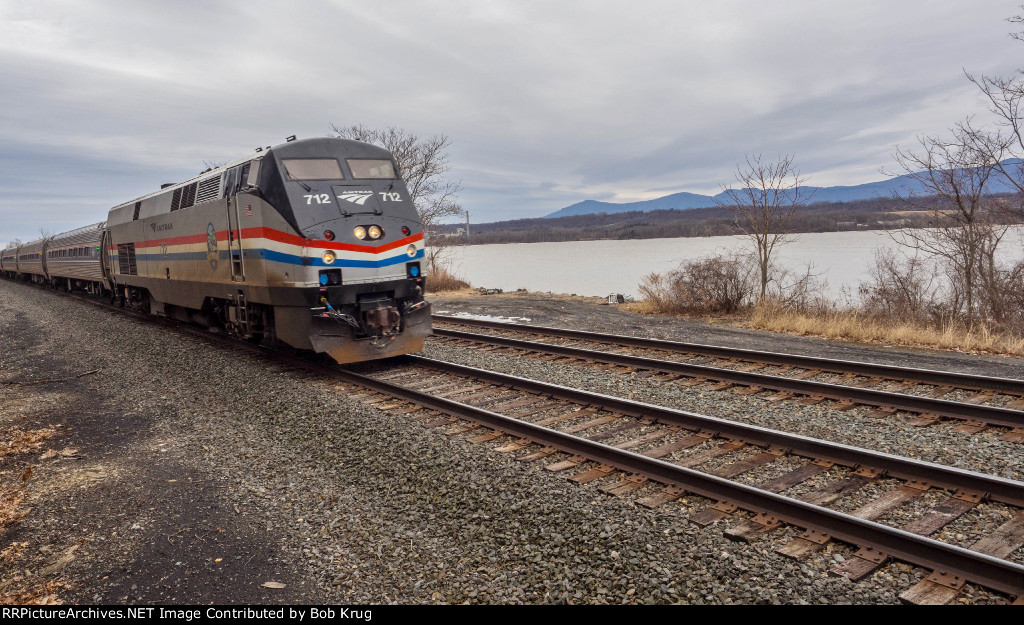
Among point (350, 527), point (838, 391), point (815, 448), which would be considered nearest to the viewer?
point (350, 527)

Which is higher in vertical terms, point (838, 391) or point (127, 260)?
point (127, 260)

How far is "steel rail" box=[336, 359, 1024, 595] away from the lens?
3.41 metres

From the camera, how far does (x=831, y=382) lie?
8.19m

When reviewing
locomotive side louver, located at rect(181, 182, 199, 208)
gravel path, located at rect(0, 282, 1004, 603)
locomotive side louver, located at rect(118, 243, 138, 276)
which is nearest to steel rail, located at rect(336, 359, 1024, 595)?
gravel path, located at rect(0, 282, 1004, 603)

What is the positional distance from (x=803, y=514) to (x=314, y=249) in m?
7.11

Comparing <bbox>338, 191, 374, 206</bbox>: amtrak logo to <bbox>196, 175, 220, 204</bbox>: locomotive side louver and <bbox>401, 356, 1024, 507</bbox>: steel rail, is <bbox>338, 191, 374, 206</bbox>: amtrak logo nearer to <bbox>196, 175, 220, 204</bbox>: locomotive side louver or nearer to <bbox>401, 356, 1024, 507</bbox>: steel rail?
<bbox>196, 175, 220, 204</bbox>: locomotive side louver

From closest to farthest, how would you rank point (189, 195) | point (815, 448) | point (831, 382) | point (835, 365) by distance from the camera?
point (815, 448)
point (831, 382)
point (835, 365)
point (189, 195)

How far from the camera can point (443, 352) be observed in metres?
11.3

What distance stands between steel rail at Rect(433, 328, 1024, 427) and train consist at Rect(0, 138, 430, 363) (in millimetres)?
3393

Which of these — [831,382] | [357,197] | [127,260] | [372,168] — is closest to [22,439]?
[357,197]

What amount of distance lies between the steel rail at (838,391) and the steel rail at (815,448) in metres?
1.96

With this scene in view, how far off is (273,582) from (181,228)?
10835 mm

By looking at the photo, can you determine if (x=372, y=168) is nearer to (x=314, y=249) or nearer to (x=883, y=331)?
(x=314, y=249)

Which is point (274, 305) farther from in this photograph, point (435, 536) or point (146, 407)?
point (435, 536)
